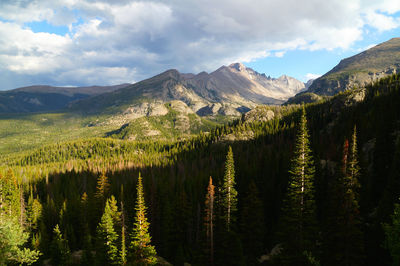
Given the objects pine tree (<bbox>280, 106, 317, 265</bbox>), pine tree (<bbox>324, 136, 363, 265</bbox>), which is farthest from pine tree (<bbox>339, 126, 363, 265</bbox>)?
pine tree (<bbox>280, 106, 317, 265</bbox>)

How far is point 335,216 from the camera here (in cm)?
2542

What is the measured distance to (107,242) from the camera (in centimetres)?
4150

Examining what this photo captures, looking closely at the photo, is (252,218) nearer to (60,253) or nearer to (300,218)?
(300,218)

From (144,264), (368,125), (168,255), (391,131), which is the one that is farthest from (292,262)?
(368,125)

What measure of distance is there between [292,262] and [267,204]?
39.1 metres

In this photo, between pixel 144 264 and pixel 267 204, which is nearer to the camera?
pixel 144 264

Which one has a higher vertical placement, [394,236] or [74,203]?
[394,236]

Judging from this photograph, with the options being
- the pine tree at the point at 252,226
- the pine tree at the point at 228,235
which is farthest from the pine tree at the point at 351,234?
the pine tree at the point at 252,226

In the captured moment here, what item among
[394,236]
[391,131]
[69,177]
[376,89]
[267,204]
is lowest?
[69,177]

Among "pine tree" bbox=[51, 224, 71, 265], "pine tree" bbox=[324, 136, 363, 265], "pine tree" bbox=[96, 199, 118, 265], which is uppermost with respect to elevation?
"pine tree" bbox=[324, 136, 363, 265]

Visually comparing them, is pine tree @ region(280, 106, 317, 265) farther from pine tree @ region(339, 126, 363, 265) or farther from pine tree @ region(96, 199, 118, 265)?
pine tree @ region(96, 199, 118, 265)

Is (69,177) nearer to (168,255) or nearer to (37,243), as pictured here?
(37,243)

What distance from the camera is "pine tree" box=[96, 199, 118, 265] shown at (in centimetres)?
4028

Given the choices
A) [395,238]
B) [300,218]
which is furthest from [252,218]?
[395,238]
